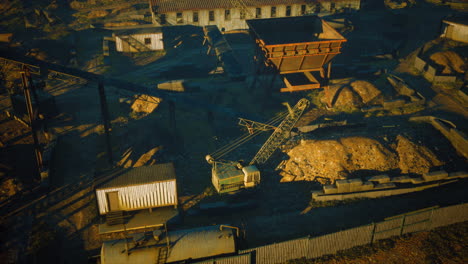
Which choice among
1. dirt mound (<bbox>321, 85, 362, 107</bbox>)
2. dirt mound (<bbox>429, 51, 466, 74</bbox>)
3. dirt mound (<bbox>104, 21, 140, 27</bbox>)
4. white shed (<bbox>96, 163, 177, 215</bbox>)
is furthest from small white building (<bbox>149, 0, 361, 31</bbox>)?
white shed (<bbox>96, 163, 177, 215</bbox>)

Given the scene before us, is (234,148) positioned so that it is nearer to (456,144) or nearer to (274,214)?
(274,214)

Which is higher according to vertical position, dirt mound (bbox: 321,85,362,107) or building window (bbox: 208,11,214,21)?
building window (bbox: 208,11,214,21)

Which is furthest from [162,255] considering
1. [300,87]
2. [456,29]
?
[456,29]

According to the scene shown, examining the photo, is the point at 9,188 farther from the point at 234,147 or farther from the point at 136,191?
the point at 234,147

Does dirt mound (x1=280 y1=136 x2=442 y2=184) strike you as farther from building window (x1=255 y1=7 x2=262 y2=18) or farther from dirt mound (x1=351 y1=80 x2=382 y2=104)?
building window (x1=255 y1=7 x2=262 y2=18)

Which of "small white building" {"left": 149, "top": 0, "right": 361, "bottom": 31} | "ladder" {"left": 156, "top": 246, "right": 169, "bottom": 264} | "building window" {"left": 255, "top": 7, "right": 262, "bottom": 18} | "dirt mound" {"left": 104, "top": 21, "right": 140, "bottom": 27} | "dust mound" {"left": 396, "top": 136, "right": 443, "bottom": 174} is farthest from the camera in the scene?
"dirt mound" {"left": 104, "top": 21, "right": 140, "bottom": 27}

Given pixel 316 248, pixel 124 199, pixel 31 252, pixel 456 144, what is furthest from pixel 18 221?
pixel 456 144
